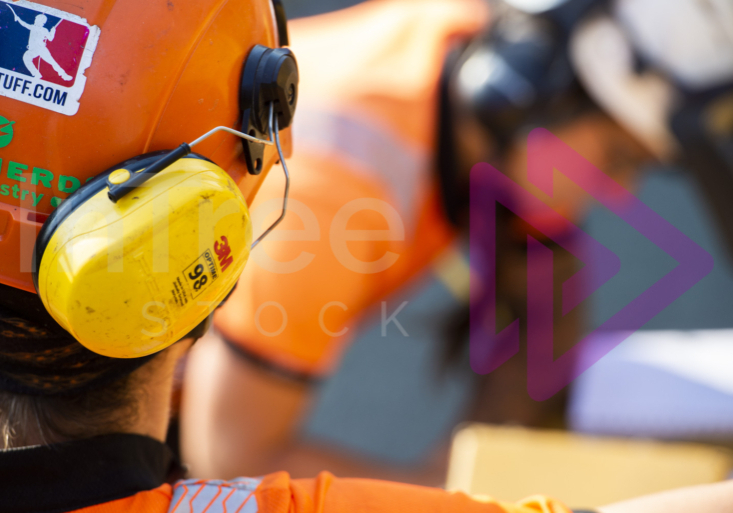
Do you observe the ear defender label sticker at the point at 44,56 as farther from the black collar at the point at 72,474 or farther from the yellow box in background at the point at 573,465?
the yellow box in background at the point at 573,465

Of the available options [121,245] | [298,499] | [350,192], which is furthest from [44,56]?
[350,192]

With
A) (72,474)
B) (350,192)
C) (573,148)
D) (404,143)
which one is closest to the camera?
(72,474)

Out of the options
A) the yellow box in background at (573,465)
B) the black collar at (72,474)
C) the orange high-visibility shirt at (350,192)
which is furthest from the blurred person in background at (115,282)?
the yellow box in background at (573,465)

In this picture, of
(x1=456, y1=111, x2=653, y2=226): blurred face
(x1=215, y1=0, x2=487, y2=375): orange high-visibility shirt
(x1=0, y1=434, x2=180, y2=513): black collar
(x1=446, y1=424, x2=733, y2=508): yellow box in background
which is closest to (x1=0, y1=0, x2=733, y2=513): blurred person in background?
(x1=0, y1=434, x2=180, y2=513): black collar

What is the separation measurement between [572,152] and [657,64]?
324 mm

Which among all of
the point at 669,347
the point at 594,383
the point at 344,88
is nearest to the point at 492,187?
the point at 344,88

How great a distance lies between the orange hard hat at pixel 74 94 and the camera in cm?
61

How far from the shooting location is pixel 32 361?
66 centimetres

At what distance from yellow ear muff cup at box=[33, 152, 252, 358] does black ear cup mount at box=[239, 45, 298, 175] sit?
0.43 feet

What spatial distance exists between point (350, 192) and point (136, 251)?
39.9 inches

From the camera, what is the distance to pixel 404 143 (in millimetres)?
1663

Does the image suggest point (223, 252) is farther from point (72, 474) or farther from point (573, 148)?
point (573, 148)

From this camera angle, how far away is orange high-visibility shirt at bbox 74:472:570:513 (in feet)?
2.20

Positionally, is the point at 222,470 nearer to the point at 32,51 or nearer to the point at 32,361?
the point at 32,361
